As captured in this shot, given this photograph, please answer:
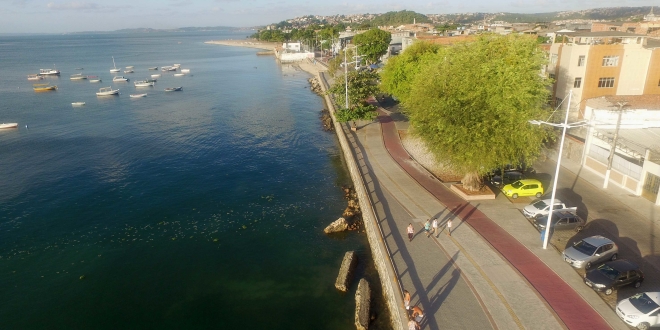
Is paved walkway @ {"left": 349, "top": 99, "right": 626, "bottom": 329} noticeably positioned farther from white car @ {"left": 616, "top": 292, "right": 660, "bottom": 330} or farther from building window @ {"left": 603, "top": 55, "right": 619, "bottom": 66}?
building window @ {"left": 603, "top": 55, "right": 619, "bottom": 66}

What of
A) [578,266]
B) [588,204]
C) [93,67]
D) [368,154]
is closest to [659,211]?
[588,204]

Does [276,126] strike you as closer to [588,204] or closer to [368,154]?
[368,154]

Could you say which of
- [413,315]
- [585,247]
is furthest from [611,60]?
[413,315]

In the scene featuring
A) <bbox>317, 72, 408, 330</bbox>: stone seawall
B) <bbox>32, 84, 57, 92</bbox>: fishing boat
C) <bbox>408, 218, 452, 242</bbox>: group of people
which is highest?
<bbox>32, 84, 57, 92</bbox>: fishing boat

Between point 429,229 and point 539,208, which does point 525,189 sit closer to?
point 539,208

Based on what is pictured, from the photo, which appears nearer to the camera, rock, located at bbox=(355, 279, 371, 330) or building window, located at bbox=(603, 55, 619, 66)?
rock, located at bbox=(355, 279, 371, 330)

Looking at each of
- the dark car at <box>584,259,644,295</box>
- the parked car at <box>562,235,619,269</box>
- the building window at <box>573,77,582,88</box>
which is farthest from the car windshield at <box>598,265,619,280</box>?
the building window at <box>573,77,582,88</box>
